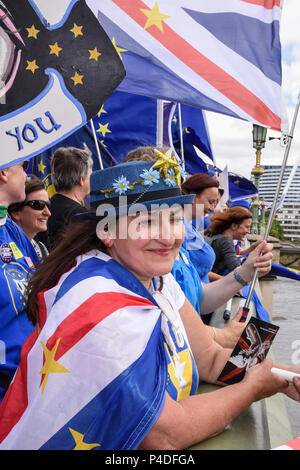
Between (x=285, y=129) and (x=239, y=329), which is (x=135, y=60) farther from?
(x=239, y=329)

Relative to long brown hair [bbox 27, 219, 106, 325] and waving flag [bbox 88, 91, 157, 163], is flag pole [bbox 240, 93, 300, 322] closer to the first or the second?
long brown hair [bbox 27, 219, 106, 325]

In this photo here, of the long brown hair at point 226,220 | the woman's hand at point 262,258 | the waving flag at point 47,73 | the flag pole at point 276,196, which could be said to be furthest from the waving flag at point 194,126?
the waving flag at point 47,73

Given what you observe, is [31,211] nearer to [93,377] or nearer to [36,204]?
[36,204]

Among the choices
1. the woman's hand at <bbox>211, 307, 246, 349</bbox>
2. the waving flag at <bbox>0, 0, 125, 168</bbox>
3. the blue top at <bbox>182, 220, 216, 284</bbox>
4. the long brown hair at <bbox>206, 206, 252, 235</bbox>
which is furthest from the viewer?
the long brown hair at <bbox>206, 206, 252, 235</bbox>

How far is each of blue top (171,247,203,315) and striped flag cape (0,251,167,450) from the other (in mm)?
1597

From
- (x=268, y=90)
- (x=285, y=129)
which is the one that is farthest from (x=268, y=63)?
(x=285, y=129)

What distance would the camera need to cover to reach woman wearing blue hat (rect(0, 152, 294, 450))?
56.4 inches

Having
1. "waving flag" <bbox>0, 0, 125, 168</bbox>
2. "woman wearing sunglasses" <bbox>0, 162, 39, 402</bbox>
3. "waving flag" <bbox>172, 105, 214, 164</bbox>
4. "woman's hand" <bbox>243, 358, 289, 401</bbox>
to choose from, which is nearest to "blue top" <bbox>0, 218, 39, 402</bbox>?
"woman wearing sunglasses" <bbox>0, 162, 39, 402</bbox>

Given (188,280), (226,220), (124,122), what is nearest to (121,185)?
(188,280)

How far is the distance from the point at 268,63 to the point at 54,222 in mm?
1988

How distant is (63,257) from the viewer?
183 centimetres

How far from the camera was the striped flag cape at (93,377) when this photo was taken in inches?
55.9

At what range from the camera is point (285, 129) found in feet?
10.3

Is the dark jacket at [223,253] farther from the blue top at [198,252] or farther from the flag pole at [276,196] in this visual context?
the flag pole at [276,196]
